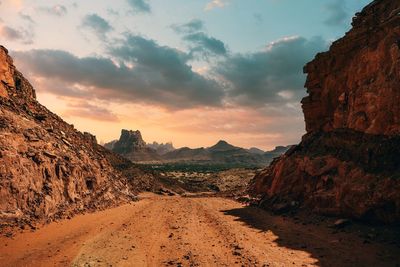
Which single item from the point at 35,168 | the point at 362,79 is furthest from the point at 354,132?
the point at 35,168

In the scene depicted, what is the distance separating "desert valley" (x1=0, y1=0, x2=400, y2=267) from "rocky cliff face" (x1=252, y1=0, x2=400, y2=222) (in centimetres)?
8

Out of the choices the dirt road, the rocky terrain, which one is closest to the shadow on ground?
the dirt road

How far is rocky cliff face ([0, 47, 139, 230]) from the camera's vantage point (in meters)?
21.9

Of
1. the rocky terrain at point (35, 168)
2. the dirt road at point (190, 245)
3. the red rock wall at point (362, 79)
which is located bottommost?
the dirt road at point (190, 245)

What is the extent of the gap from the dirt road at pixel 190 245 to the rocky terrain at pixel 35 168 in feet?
5.69

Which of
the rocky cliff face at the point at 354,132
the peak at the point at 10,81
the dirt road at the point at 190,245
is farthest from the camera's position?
the peak at the point at 10,81

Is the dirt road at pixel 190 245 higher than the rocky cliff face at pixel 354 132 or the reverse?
the reverse

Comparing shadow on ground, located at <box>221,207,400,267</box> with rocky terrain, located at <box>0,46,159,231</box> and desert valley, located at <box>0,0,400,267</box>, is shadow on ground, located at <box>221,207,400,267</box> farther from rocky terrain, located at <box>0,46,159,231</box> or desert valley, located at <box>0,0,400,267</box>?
rocky terrain, located at <box>0,46,159,231</box>

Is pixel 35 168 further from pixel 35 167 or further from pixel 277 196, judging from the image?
pixel 277 196

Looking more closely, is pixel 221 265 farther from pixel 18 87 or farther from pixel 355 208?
pixel 18 87

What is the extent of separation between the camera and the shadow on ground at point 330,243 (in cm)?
1553

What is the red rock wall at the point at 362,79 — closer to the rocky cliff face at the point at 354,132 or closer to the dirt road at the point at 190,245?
the rocky cliff face at the point at 354,132

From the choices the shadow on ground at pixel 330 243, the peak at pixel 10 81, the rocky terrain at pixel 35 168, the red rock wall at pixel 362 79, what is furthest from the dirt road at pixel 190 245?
the peak at pixel 10 81

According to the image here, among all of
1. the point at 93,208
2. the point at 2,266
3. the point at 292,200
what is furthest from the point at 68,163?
the point at 292,200
